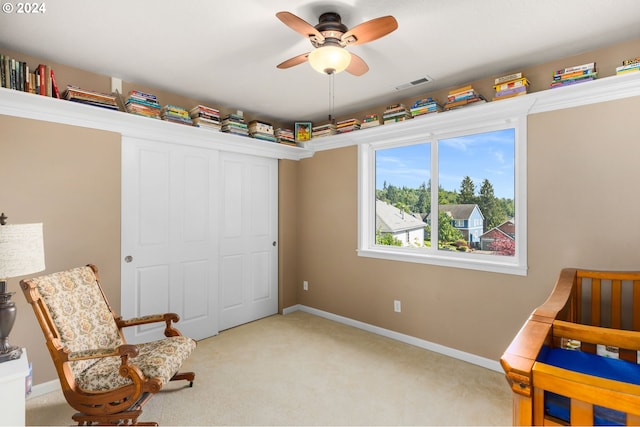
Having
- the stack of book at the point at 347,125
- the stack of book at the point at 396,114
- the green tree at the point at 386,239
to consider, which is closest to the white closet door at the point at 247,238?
the stack of book at the point at 347,125

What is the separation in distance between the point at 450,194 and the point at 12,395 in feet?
11.2

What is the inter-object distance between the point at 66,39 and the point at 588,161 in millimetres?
3856

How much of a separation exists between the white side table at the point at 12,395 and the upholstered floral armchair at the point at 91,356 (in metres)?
0.33

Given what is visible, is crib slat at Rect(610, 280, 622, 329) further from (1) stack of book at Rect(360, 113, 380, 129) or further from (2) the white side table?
(2) the white side table

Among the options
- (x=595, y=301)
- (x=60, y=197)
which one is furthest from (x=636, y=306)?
(x=60, y=197)

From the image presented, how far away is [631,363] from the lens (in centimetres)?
137

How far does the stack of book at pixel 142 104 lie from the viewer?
2.88m

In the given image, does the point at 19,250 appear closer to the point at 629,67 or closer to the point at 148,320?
the point at 148,320

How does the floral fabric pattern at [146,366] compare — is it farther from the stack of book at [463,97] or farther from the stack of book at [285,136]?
the stack of book at [463,97]

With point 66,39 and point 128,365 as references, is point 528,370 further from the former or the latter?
point 66,39

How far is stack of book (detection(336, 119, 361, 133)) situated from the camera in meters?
3.74

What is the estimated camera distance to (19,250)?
1.71m

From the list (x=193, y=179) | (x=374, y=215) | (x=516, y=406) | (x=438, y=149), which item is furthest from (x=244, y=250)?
(x=516, y=406)

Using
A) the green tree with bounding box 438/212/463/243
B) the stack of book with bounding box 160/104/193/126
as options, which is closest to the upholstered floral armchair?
the stack of book with bounding box 160/104/193/126
